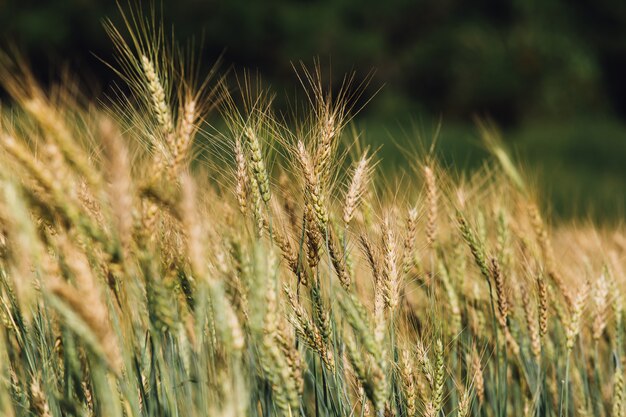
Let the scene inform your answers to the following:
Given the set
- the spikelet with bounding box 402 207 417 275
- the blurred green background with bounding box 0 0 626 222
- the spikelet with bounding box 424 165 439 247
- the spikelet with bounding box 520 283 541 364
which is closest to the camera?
the spikelet with bounding box 402 207 417 275

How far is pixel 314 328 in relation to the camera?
48.3 inches

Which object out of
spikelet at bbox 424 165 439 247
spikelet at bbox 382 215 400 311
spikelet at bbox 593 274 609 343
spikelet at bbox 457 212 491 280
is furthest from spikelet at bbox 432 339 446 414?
spikelet at bbox 593 274 609 343

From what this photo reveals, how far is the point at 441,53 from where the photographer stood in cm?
1210

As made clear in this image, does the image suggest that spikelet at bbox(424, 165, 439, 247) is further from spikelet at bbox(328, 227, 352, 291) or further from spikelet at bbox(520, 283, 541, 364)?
spikelet at bbox(328, 227, 352, 291)

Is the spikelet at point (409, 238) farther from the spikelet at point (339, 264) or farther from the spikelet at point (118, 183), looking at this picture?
the spikelet at point (118, 183)

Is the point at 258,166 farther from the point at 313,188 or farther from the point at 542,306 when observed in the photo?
the point at 542,306

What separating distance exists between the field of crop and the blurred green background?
676cm

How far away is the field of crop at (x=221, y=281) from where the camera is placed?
945 mm

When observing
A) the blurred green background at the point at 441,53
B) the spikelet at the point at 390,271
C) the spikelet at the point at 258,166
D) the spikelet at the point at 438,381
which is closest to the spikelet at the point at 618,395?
the spikelet at the point at 438,381

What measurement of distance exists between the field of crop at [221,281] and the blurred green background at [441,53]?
6760mm

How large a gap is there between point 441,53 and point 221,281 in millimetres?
11684

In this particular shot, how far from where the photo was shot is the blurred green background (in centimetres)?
998

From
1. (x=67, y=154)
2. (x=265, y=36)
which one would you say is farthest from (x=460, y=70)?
(x=67, y=154)

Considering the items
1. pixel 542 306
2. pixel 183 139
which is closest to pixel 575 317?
pixel 542 306
